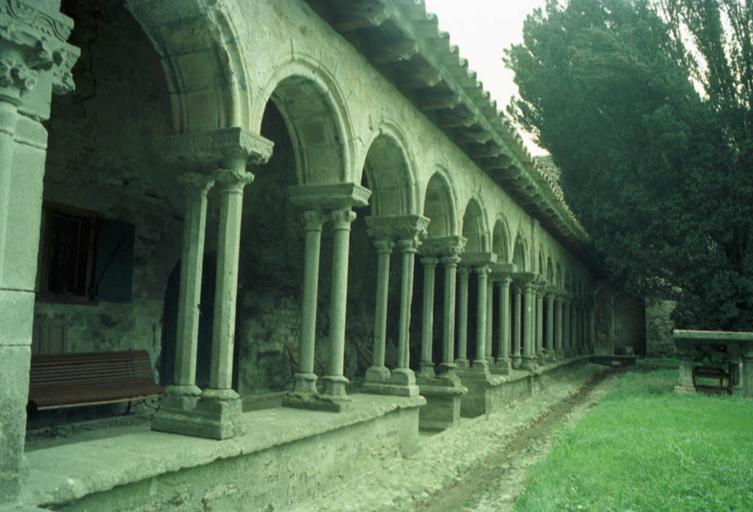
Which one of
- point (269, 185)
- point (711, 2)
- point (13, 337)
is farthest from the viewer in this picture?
point (711, 2)

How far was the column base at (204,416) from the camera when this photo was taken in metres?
4.36

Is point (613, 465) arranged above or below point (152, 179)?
below

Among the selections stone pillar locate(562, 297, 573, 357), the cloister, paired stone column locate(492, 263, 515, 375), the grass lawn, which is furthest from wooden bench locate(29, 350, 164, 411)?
stone pillar locate(562, 297, 573, 357)

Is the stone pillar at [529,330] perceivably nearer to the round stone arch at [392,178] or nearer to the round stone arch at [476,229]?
the round stone arch at [476,229]

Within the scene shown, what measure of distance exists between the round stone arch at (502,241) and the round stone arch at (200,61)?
8.66m

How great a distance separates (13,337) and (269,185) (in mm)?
7741

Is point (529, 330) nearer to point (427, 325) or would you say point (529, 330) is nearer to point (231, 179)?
point (427, 325)

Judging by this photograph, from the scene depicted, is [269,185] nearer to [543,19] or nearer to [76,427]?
[76,427]

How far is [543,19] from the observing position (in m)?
22.0

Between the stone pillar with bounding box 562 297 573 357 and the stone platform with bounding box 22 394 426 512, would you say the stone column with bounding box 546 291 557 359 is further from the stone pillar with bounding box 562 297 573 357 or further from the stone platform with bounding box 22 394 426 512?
the stone platform with bounding box 22 394 426 512

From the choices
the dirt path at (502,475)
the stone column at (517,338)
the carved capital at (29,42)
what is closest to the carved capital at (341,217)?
the dirt path at (502,475)

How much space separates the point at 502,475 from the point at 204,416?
11.1ft

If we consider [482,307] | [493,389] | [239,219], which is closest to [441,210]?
[482,307]

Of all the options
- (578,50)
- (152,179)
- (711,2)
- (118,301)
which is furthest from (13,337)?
(711,2)
